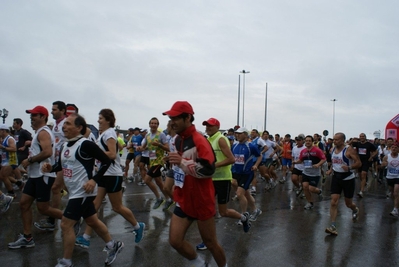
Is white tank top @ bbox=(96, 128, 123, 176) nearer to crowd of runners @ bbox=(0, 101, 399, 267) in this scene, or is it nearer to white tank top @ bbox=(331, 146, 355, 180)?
crowd of runners @ bbox=(0, 101, 399, 267)

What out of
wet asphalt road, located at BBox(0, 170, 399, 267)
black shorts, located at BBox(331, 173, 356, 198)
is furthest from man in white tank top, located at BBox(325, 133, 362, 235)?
wet asphalt road, located at BBox(0, 170, 399, 267)

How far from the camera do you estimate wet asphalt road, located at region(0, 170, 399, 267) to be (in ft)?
16.1

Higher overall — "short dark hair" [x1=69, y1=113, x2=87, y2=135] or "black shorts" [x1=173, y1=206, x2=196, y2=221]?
"short dark hair" [x1=69, y1=113, x2=87, y2=135]

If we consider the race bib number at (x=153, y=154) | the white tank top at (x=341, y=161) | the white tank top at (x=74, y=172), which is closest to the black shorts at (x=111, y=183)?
the white tank top at (x=74, y=172)

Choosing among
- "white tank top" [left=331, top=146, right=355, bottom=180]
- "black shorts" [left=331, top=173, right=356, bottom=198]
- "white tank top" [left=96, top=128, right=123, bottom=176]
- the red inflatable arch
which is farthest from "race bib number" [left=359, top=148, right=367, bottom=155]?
"white tank top" [left=96, top=128, right=123, bottom=176]

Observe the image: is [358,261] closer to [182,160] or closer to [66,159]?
[182,160]

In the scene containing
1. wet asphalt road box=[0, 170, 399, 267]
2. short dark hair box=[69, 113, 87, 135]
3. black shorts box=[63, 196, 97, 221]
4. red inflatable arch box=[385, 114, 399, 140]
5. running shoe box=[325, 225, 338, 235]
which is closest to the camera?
black shorts box=[63, 196, 97, 221]

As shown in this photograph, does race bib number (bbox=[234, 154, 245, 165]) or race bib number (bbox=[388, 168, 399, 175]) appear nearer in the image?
race bib number (bbox=[234, 154, 245, 165])

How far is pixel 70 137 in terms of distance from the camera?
169 inches

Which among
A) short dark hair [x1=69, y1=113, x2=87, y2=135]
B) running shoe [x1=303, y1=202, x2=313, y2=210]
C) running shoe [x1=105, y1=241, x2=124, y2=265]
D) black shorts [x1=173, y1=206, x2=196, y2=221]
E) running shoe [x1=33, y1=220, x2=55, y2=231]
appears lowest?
running shoe [x1=303, y1=202, x2=313, y2=210]

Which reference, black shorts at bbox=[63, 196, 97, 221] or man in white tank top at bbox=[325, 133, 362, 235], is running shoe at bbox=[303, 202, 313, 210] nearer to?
man in white tank top at bbox=[325, 133, 362, 235]

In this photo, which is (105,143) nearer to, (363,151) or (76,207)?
(76,207)

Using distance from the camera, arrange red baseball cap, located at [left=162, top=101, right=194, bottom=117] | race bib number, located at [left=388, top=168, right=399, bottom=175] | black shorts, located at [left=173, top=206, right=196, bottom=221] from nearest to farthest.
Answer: red baseball cap, located at [left=162, top=101, right=194, bottom=117] → black shorts, located at [left=173, top=206, right=196, bottom=221] → race bib number, located at [left=388, top=168, right=399, bottom=175]

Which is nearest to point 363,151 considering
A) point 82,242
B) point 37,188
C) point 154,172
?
point 154,172
